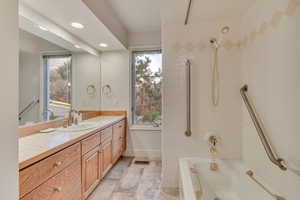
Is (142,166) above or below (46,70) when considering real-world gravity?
below

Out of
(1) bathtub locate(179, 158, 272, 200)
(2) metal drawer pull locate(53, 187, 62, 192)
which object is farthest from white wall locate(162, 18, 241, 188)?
(2) metal drawer pull locate(53, 187, 62, 192)

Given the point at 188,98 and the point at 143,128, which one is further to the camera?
the point at 143,128

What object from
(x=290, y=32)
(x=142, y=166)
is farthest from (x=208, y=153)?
(x=290, y=32)

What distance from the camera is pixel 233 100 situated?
2.02m

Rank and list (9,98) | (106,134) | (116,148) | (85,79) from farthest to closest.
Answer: (85,79) → (116,148) → (106,134) → (9,98)

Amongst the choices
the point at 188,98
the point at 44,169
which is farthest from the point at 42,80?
the point at 188,98

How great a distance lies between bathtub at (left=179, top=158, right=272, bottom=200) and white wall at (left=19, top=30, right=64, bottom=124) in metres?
1.77

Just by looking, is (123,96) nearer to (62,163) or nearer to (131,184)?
(131,184)

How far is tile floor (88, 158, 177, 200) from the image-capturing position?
2.02 m

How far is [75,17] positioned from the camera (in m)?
1.92

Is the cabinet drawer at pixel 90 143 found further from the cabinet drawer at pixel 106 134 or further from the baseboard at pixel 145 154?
the baseboard at pixel 145 154

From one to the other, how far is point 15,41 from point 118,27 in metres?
2.15

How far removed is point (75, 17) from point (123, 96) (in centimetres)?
177

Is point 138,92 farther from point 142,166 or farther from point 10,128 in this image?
point 10,128
